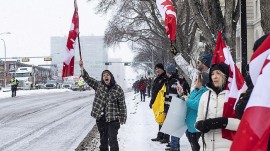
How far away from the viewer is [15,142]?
11078mm

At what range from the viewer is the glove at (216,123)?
4.25 metres

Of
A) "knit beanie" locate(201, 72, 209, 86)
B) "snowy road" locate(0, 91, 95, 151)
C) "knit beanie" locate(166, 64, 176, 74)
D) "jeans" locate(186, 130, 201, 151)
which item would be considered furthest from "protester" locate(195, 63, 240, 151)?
"snowy road" locate(0, 91, 95, 151)

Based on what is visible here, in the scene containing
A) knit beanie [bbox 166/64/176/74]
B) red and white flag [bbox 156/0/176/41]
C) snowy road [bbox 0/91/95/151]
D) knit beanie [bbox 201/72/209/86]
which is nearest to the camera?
knit beanie [bbox 201/72/209/86]

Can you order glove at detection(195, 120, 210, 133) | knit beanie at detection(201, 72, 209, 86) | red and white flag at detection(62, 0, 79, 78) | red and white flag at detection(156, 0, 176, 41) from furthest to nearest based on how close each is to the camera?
red and white flag at detection(156, 0, 176, 41)
red and white flag at detection(62, 0, 79, 78)
knit beanie at detection(201, 72, 209, 86)
glove at detection(195, 120, 210, 133)

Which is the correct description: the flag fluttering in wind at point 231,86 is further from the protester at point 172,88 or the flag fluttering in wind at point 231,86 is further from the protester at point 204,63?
the protester at point 172,88

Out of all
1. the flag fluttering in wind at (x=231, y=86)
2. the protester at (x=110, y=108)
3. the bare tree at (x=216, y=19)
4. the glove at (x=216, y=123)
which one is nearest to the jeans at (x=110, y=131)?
the protester at (x=110, y=108)

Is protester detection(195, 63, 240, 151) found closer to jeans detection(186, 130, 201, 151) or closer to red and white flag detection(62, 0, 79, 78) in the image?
jeans detection(186, 130, 201, 151)

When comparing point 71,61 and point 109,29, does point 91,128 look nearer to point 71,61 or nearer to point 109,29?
point 71,61

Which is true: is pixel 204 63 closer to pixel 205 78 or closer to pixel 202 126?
pixel 205 78

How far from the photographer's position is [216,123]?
4.29m

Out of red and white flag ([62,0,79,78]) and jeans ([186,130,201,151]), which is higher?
red and white flag ([62,0,79,78])

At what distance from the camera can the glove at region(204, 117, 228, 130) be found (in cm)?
425

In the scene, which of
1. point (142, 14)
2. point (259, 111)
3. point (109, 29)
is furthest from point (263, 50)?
point (109, 29)

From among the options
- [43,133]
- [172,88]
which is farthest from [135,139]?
[43,133]
